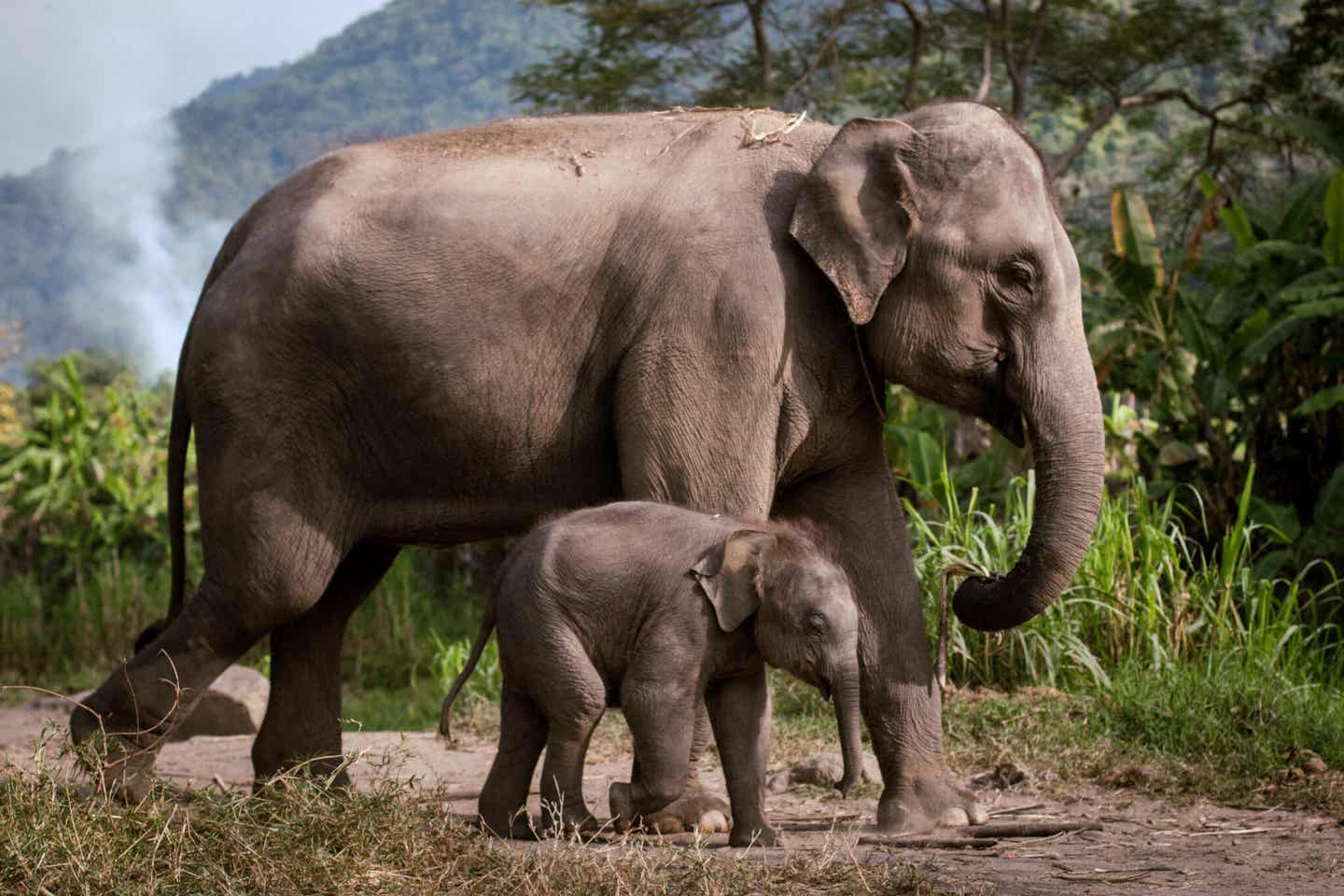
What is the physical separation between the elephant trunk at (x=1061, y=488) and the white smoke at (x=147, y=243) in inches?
2670

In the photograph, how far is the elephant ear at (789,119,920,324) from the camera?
15.7 feet

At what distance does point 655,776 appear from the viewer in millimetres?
4434

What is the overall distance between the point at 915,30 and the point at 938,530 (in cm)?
781

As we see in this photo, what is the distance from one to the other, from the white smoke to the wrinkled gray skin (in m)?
66.7

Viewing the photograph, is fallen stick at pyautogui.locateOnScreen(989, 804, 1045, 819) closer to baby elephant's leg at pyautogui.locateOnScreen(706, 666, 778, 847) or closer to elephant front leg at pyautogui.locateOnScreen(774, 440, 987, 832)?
elephant front leg at pyautogui.locateOnScreen(774, 440, 987, 832)

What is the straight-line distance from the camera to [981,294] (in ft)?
16.0

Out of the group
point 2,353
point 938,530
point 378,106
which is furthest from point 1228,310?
point 378,106

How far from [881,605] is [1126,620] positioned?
2.60m

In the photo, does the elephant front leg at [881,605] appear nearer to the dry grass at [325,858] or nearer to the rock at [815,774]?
the rock at [815,774]

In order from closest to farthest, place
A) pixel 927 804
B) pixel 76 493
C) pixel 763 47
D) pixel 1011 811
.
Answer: pixel 927 804 → pixel 1011 811 → pixel 76 493 → pixel 763 47

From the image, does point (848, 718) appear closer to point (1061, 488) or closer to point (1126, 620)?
point (1061, 488)

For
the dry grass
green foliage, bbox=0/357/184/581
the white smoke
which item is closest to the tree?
green foliage, bbox=0/357/184/581

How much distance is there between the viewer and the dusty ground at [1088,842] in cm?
418

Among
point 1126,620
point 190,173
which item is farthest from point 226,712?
point 190,173
